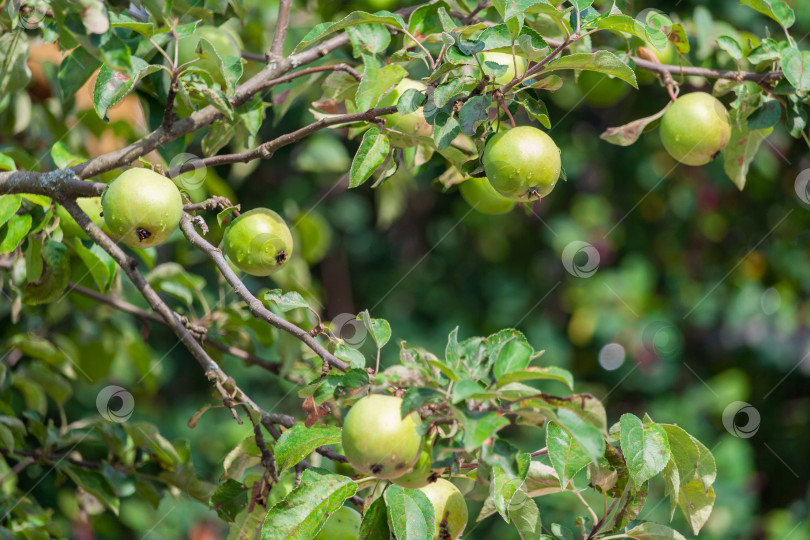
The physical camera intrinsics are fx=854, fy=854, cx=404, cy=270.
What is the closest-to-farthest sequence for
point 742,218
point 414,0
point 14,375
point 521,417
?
point 521,417
point 14,375
point 414,0
point 742,218

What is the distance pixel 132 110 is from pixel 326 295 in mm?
997

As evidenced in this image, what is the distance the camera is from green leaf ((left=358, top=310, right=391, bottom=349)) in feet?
3.55

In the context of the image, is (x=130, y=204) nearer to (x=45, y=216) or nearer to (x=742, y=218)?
(x=45, y=216)

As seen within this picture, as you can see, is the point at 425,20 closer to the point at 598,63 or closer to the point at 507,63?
the point at 507,63

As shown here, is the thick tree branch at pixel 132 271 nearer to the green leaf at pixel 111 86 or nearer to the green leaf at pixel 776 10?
the green leaf at pixel 111 86

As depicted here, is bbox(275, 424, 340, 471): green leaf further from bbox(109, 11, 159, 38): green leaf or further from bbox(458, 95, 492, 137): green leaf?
bbox(109, 11, 159, 38): green leaf

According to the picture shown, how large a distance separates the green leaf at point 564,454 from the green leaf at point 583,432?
4.8 inches

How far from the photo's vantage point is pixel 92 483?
5.10 ft

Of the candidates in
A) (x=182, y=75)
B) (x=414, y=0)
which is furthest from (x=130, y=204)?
(x=414, y=0)

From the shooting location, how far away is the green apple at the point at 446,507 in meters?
1.07

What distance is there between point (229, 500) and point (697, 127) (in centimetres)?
95

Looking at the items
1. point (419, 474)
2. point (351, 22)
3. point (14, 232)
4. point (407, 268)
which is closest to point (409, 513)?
point (419, 474)

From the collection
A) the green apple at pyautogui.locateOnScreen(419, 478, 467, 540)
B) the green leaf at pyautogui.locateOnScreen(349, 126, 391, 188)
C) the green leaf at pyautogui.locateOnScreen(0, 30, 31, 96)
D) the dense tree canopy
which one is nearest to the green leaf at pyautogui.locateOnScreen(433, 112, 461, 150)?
the dense tree canopy

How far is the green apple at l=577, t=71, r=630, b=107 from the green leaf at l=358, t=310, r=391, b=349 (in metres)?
1.10
